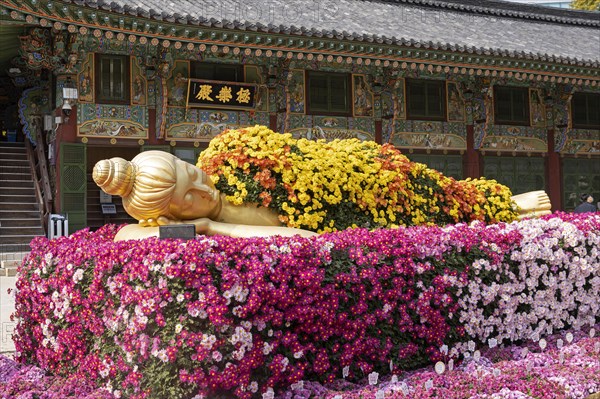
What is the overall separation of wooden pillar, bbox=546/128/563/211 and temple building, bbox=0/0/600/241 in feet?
0.11

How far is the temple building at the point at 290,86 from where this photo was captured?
13.4m

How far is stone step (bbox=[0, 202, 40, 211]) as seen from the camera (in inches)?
604

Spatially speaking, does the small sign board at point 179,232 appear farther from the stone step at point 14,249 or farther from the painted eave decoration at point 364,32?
the stone step at point 14,249

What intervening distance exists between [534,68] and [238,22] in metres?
7.51

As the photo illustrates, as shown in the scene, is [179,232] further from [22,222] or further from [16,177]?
[16,177]

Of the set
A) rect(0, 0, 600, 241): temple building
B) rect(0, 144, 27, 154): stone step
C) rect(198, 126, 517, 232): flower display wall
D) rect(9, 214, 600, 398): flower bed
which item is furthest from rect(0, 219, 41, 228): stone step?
rect(198, 126, 517, 232): flower display wall

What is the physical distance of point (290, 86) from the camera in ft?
52.5

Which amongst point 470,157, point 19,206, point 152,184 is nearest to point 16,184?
point 19,206

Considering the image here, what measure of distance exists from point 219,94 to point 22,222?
510 centimetres

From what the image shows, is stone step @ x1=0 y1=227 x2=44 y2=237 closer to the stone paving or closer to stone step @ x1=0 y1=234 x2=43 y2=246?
stone step @ x1=0 y1=234 x2=43 y2=246

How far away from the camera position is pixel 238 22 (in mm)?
13070

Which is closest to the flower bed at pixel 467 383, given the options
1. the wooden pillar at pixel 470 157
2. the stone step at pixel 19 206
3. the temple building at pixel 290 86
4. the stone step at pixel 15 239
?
the temple building at pixel 290 86

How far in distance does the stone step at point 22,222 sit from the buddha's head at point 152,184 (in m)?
10.4

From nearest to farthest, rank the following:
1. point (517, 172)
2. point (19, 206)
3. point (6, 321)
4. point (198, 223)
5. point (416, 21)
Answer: point (198, 223), point (6, 321), point (19, 206), point (517, 172), point (416, 21)
